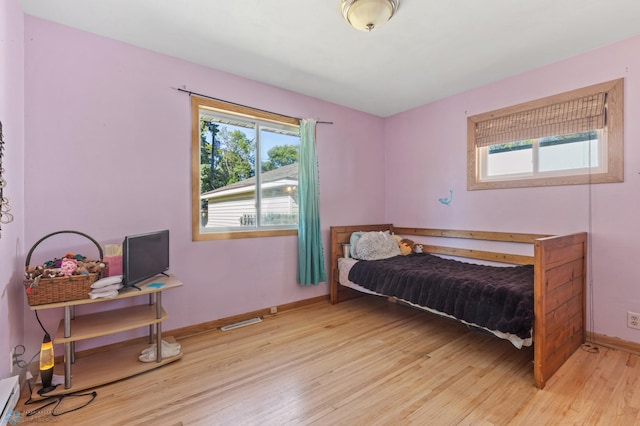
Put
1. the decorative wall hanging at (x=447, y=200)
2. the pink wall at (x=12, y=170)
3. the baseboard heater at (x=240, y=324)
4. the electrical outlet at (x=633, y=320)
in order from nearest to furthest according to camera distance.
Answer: the pink wall at (x=12, y=170)
the electrical outlet at (x=633, y=320)
the baseboard heater at (x=240, y=324)
the decorative wall hanging at (x=447, y=200)

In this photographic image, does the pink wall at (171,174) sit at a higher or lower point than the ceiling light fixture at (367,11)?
lower

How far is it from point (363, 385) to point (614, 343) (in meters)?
2.14

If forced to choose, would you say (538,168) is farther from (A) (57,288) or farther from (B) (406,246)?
(A) (57,288)

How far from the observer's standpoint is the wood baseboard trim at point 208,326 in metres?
2.23

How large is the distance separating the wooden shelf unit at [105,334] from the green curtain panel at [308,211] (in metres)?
1.41

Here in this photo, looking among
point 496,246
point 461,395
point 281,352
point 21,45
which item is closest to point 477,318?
point 461,395

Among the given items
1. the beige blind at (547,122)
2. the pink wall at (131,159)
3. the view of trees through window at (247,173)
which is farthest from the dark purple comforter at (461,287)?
the beige blind at (547,122)

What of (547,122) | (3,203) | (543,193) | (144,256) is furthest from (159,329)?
(547,122)

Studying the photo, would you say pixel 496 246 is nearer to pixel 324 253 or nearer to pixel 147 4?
pixel 324 253

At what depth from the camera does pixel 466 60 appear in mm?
2604

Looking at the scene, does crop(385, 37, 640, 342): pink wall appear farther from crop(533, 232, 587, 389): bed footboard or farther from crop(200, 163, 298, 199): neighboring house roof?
crop(200, 163, 298, 199): neighboring house roof

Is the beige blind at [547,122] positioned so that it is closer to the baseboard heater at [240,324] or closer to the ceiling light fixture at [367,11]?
the ceiling light fixture at [367,11]

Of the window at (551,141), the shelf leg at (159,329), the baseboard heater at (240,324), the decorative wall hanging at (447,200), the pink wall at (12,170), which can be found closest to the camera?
the pink wall at (12,170)

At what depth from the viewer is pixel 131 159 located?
7.75ft
